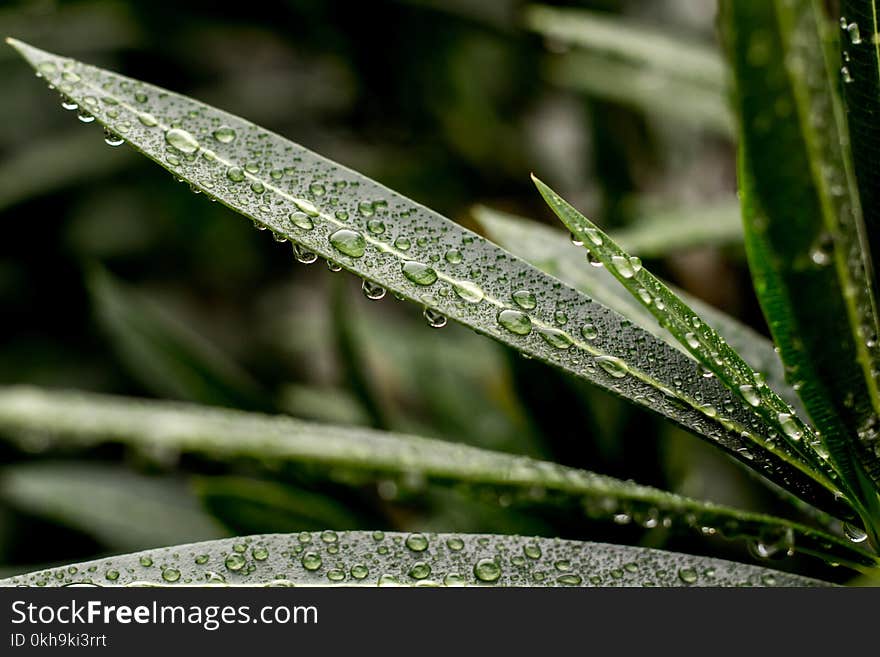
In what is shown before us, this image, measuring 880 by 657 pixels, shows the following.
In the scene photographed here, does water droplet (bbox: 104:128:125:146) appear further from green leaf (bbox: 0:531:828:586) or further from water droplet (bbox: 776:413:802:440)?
water droplet (bbox: 776:413:802:440)

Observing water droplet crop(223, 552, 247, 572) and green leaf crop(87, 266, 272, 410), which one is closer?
Answer: water droplet crop(223, 552, 247, 572)

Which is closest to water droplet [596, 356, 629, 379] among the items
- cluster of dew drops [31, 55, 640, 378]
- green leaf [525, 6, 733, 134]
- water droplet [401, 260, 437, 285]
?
cluster of dew drops [31, 55, 640, 378]

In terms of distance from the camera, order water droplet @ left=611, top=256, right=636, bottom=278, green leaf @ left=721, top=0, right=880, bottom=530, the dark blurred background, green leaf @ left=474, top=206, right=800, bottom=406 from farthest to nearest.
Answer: the dark blurred background, green leaf @ left=474, top=206, right=800, bottom=406, water droplet @ left=611, top=256, right=636, bottom=278, green leaf @ left=721, top=0, right=880, bottom=530

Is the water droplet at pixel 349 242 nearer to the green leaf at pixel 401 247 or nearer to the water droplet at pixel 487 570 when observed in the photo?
the green leaf at pixel 401 247

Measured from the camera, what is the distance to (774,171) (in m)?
0.32

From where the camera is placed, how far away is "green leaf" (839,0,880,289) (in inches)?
15.6

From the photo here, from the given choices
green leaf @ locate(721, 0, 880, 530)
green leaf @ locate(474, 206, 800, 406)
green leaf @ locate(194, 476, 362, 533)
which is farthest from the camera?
green leaf @ locate(194, 476, 362, 533)

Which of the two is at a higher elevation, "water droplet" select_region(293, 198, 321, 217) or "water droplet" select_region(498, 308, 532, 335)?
"water droplet" select_region(293, 198, 321, 217)

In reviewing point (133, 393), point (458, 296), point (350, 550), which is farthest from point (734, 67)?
point (133, 393)

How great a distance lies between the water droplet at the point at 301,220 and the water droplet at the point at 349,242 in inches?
0.5

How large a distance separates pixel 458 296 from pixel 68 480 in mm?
770

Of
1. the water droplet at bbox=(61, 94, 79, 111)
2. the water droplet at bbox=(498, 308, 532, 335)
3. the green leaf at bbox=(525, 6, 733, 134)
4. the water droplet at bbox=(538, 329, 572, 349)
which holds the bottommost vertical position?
the water droplet at bbox=(538, 329, 572, 349)

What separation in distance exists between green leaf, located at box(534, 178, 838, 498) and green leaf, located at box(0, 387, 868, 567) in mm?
47

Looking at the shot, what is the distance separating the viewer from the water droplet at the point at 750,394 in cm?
43
